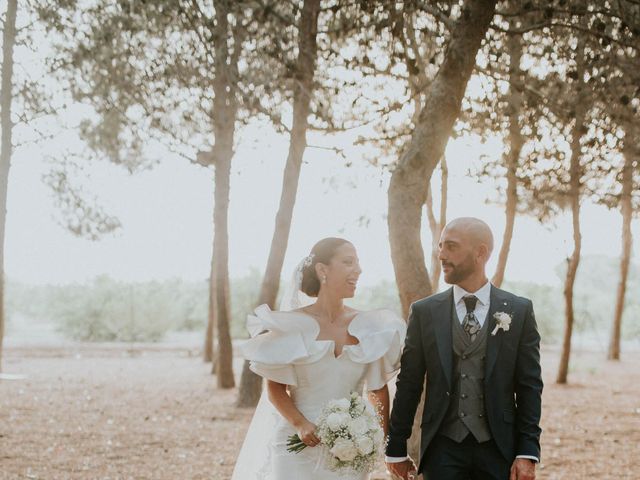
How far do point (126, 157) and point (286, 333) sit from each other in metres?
16.8

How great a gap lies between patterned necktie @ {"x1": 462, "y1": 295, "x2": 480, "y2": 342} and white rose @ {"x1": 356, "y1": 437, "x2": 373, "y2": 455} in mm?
694

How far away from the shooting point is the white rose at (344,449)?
370 centimetres

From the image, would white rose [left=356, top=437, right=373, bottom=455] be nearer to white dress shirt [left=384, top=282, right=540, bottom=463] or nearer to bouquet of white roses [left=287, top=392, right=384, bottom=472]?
bouquet of white roses [left=287, top=392, right=384, bottom=472]

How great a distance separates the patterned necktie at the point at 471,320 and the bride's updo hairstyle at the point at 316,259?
0.80 m

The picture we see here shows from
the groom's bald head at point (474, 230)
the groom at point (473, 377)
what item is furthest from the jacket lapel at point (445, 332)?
the groom's bald head at point (474, 230)

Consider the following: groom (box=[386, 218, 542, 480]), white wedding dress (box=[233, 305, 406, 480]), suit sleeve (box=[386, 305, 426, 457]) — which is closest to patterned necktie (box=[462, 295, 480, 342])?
groom (box=[386, 218, 542, 480])

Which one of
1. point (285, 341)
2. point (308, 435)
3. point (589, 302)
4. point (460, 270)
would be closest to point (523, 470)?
point (460, 270)

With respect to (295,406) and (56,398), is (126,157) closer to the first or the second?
(56,398)

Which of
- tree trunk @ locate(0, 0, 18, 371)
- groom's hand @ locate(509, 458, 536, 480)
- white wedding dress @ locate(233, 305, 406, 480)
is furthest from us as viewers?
tree trunk @ locate(0, 0, 18, 371)

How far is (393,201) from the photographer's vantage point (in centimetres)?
590

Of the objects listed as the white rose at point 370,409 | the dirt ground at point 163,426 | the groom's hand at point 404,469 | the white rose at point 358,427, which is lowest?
the dirt ground at point 163,426

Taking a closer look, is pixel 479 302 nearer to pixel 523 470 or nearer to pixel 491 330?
pixel 491 330

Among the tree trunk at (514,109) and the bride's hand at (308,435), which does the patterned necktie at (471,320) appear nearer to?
the bride's hand at (308,435)

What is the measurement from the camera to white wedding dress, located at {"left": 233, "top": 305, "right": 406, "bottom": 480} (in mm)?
4074
